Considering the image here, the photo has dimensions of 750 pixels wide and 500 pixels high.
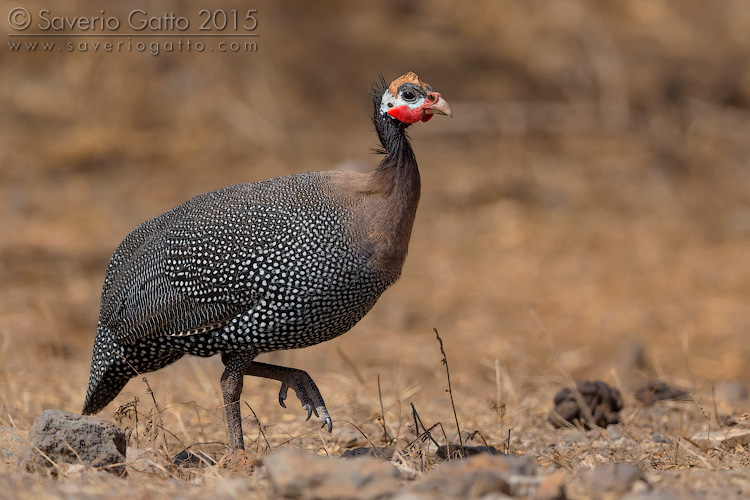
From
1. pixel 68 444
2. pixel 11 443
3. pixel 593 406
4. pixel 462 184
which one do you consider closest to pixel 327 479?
pixel 68 444

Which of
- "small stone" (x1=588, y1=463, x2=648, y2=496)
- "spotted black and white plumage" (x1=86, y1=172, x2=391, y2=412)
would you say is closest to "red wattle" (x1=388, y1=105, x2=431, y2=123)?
"spotted black and white plumage" (x1=86, y1=172, x2=391, y2=412)

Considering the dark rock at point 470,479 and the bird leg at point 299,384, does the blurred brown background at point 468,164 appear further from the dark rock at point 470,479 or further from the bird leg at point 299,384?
the dark rock at point 470,479

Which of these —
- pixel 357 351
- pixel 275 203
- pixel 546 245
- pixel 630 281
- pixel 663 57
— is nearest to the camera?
pixel 275 203

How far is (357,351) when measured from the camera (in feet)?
24.6

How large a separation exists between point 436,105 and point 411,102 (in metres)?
0.11

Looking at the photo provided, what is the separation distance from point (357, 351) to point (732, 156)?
18.8ft

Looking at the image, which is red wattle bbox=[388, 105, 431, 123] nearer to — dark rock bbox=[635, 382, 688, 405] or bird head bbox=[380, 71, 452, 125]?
bird head bbox=[380, 71, 452, 125]

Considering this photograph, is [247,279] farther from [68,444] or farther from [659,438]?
[659,438]

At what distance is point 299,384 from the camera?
4.57m

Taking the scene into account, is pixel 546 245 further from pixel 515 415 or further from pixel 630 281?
pixel 515 415

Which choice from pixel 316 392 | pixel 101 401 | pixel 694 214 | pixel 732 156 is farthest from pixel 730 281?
pixel 101 401

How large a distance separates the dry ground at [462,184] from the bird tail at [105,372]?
425mm

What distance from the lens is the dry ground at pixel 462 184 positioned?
6.43m

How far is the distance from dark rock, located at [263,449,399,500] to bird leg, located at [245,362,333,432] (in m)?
1.30
